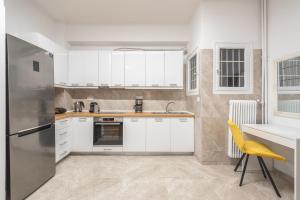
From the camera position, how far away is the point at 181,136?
3.54m

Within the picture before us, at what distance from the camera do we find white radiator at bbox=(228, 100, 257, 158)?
2922 millimetres

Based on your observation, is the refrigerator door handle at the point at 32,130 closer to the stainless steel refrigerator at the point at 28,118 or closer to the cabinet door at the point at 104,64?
the stainless steel refrigerator at the point at 28,118

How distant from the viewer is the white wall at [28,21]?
2604 millimetres

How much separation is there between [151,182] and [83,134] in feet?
5.87

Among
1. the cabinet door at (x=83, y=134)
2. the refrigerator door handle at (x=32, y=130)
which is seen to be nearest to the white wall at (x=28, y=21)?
the refrigerator door handle at (x=32, y=130)

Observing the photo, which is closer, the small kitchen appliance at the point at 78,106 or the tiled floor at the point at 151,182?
the tiled floor at the point at 151,182

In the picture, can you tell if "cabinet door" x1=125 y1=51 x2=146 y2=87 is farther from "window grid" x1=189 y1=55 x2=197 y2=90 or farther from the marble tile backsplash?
"window grid" x1=189 y1=55 x2=197 y2=90

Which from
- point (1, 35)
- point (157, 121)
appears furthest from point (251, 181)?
point (1, 35)

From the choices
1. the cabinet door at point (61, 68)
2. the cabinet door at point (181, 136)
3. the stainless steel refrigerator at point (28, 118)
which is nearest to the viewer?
the stainless steel refrigerator at point (28, 118)

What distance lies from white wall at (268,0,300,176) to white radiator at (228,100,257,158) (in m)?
0.27

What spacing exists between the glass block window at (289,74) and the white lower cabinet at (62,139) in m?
3.55

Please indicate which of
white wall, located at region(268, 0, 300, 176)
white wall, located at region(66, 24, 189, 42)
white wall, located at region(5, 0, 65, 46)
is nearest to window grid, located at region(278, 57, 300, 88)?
white wall, located at region(268, 0, 300, 176)

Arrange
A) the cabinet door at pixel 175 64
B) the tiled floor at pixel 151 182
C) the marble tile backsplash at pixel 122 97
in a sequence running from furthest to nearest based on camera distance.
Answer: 1. the marble tile backsplash at pixel 122 97
2. the cabinet door at pixel 175 64
3. the tiled floor at pixel 151 182

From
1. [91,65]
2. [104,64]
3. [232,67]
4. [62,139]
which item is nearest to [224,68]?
[232,67]
